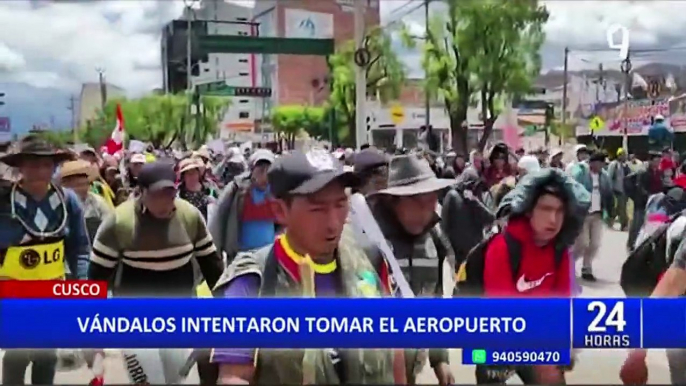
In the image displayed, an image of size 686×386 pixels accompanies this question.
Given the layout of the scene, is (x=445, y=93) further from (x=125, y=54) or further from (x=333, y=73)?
(x=125, y=54)

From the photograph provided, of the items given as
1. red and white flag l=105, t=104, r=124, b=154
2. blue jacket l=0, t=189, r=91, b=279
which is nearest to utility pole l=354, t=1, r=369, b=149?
red and white flag l=105, t=104, r=124, b=154

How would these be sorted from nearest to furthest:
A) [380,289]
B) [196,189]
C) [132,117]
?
[380,289]
[132,117]
[196,189]

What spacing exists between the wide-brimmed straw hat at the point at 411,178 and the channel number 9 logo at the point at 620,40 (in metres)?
0.68

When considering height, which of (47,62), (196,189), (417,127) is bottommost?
(196,189)

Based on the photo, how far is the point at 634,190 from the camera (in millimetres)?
3660

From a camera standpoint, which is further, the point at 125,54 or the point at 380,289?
the point at 125,54

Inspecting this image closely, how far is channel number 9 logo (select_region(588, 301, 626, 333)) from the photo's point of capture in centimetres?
338

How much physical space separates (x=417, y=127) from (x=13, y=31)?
4.25 ft

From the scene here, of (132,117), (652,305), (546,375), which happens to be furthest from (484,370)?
(132,117)

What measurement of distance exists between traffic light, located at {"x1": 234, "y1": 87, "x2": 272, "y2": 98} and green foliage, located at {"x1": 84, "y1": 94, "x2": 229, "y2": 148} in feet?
0.17

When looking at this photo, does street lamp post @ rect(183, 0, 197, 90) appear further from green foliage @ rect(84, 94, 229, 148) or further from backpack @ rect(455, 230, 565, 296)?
backpack @ rect(455, 230, 565, 296)
